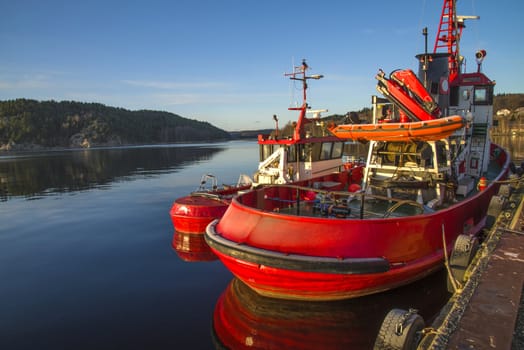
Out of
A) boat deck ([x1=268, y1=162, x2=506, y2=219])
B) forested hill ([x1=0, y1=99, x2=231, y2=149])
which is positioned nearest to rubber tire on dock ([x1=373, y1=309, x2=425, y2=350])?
boat deck ([x1=268, y1=162, x2=506, y2=219])

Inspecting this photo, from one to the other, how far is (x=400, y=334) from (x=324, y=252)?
7.31 feet

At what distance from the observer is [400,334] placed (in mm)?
3525

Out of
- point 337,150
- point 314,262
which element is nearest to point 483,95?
point 337,150

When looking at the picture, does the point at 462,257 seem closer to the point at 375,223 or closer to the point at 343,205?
the point at 375,223

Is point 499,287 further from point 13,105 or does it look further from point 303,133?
point 13,105

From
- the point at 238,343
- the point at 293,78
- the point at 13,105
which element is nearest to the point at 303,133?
the point at 293,78

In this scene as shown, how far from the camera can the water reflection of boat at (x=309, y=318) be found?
18.6 feet

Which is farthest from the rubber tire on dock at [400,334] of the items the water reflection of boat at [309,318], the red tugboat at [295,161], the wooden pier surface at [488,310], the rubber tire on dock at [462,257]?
the red tugboat at [295,161]

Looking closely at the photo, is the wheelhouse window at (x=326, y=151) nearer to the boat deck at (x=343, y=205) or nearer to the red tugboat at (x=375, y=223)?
the red tugboat at (x=375, y=223)

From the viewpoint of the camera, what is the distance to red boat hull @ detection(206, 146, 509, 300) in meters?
5.61

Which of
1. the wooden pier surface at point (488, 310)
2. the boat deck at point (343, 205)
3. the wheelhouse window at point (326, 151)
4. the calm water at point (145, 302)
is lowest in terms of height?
the calm water at point (145, 302)

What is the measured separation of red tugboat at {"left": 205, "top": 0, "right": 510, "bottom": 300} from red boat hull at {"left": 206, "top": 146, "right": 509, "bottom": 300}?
0.02 meters

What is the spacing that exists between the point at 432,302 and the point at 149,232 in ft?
34.6

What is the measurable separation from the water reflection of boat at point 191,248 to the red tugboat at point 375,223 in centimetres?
309
